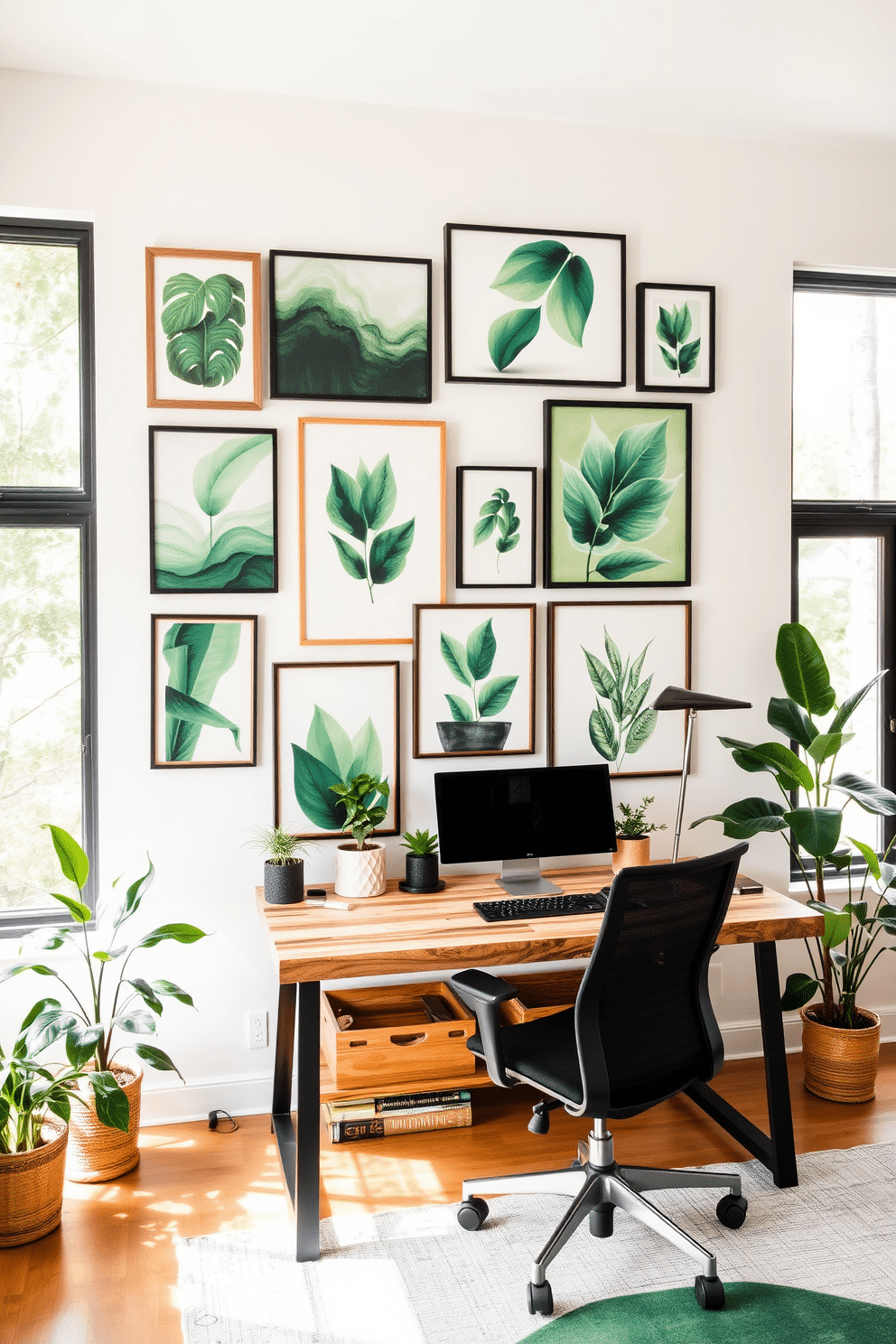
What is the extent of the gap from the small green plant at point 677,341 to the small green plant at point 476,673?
3.31 ft

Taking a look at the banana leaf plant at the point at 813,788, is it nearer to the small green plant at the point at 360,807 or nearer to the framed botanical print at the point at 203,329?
the small green plant at the point at 360,807

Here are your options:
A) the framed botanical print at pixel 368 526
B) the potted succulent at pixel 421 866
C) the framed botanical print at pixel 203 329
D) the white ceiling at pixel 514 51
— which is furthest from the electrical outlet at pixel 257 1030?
the white ceiling at pixel 514 51

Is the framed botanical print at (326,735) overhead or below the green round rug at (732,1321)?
overhead

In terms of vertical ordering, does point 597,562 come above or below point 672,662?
above

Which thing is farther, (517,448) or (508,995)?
(517,448)

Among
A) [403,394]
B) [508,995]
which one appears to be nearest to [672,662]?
[403,394]

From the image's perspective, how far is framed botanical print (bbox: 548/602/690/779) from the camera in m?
3.29

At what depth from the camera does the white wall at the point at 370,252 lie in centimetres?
292

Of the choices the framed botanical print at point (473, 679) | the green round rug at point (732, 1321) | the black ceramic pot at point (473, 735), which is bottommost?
the green round rug at point (732, 1321)

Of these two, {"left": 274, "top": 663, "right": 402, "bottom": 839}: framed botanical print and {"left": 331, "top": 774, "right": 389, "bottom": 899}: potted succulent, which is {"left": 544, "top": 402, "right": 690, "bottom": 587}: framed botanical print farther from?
{"left": 331, "top": 774, "right": 389, "bottom": 899}: potted succulent

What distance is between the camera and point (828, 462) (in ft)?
11.9

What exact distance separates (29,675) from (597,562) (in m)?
1.73

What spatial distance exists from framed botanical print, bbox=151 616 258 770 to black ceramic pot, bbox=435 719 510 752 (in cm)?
57

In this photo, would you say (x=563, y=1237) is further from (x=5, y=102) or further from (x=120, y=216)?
(x=5, y=102)
